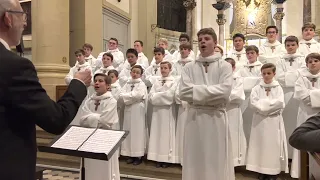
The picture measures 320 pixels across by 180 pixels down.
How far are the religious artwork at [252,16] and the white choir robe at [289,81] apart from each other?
40.6ft

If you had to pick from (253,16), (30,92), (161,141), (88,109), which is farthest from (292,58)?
(253,16)

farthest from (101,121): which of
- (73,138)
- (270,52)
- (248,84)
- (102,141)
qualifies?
(270,52)

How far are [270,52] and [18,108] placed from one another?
6.19 meters

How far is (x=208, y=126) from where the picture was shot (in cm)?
445

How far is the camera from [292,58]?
6434 millimetres

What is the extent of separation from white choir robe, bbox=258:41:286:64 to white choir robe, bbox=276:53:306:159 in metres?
0.53

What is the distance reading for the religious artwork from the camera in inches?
727

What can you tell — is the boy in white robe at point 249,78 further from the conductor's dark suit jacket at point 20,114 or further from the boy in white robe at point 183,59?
the conductor's dark suit jacket at point 20,114

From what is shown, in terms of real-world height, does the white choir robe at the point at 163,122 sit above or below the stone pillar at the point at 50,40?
below

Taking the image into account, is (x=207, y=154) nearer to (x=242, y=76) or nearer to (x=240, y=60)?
(x=242, y=76)

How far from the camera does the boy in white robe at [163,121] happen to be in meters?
6.41

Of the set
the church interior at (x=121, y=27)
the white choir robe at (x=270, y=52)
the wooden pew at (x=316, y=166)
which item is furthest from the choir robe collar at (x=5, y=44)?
the white choir robe at (x=270, y=52)

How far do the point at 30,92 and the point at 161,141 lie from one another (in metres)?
4.73

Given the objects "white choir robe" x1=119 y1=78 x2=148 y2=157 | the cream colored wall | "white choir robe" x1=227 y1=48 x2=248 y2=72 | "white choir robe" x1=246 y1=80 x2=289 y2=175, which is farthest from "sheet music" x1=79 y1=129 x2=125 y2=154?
the cream colored wall
